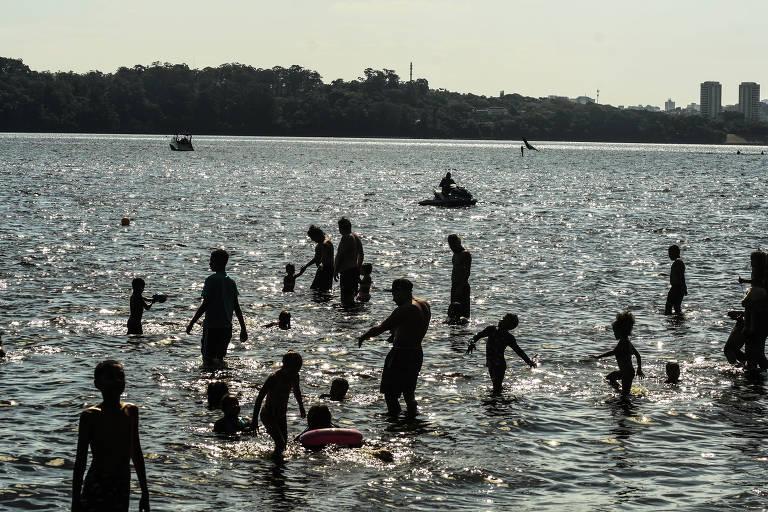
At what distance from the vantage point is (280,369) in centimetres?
1403

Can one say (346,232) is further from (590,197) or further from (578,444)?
(590,197)

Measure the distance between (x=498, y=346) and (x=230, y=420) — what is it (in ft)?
15.1

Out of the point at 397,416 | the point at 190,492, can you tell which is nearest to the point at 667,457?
the point at 397,416

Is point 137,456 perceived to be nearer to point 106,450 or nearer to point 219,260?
point 106,450

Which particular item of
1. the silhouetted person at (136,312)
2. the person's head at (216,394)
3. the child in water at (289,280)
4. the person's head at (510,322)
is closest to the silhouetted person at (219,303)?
the person's head at (216,394)

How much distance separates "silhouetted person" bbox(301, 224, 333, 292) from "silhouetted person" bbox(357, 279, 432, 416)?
9499mm

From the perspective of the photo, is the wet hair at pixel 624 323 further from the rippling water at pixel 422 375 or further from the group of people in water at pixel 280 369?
the rippling water at pixel 422 375

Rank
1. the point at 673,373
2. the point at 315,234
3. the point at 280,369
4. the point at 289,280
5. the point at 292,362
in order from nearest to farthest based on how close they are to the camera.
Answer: the point at 292,362 → the point at 280,369 → the point at 673,373 → the point at 315,234 → the point at 289,280

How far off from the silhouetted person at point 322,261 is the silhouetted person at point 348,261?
0.58 metres

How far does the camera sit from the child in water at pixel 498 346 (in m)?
17.3

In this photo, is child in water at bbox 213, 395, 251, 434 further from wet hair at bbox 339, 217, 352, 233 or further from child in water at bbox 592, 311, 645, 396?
wet hair at bbox 339, 217, 352, 233

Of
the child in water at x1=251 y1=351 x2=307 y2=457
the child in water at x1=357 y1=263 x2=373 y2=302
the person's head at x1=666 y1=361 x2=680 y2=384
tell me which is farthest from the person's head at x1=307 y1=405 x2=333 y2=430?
the child in water at x1=357 y1=263 x2=373 y2=302

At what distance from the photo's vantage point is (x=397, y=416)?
632 inches

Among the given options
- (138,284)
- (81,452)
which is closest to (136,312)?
(138,284)
